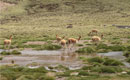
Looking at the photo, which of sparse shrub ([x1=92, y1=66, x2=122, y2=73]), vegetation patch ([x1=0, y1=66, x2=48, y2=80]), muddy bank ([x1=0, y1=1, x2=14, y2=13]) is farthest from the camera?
muddy bank ([x1=0, y1=1, x2=14, y2=13])

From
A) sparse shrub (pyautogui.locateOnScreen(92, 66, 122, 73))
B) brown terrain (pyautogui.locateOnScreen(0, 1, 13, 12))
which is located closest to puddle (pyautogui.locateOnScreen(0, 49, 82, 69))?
sparse shrub (pyautogui.locateOnScreen(92, 66, 122, 73))

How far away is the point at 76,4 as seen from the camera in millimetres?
119688

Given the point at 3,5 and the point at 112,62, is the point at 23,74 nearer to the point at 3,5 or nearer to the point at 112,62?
the point at 112,62

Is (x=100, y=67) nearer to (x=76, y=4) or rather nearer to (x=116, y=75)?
(x=116, y=75)

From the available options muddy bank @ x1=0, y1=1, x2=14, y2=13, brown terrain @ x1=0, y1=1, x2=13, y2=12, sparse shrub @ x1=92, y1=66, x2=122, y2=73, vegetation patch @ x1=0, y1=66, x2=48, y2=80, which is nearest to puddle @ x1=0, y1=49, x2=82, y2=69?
sparse shrub @ x1=92, y1=66, x2=122, y2=73

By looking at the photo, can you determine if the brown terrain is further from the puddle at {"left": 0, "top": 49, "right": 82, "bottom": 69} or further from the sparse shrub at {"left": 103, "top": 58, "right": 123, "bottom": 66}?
the sparse shrub at {"left": 103, "top": 58, "right": 123, "bottom": 66}

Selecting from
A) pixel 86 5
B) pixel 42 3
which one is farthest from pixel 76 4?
pixel 42 3

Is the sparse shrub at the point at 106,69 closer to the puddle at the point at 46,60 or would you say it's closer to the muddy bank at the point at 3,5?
the puddle at the point at 46,60

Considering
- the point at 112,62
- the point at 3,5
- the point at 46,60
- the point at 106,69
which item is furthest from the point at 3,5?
the point at 106,69

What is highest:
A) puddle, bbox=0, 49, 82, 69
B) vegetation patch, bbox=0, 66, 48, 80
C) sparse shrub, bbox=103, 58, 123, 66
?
vegetation patch, bbox=0, 66, 48, 80

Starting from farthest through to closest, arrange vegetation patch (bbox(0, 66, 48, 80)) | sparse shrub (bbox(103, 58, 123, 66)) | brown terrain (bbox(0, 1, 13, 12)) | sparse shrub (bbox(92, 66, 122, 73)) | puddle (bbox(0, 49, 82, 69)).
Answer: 1. brown terrain (bbox(0, 1, 13, 12))
2. puddle (bbox(0, 49, 82, 69))
3. sparse shrub (bbox(103, 58, 123, 66))
4. sparse shrub (bbox(92, 66, 122, 73))
5. vegetation patch (bbox(0, 66, 48, 80))

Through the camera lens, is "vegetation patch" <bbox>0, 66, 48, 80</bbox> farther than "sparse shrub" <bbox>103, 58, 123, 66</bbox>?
No

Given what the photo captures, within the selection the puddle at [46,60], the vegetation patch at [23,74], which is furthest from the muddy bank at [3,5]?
the vegetation patch at [23,74]

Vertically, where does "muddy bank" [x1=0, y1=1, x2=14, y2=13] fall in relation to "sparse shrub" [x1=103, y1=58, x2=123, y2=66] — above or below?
above
